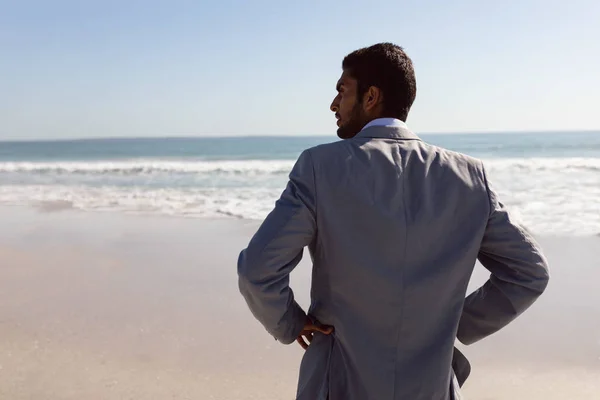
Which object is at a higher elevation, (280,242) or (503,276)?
(280,242)

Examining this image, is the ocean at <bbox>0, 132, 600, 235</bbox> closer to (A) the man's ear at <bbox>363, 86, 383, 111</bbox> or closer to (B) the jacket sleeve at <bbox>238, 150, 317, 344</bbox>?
(A) the man's ear at <bbox>363, 86, 383, 111</bbox>

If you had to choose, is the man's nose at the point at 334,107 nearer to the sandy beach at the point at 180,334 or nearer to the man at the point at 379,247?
the man at the point at 379,247

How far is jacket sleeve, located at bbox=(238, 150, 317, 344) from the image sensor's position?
4.33 feet

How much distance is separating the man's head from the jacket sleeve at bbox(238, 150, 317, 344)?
22cm

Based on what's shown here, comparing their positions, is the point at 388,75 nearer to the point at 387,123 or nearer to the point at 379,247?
the point at 387,123

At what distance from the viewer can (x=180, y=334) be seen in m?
4.25

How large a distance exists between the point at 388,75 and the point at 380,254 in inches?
16.9

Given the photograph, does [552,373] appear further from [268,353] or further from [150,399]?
[150,399]

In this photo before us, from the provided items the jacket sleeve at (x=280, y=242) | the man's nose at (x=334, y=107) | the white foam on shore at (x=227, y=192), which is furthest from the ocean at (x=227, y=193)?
the jacket sleeve at (x=280, y=242)

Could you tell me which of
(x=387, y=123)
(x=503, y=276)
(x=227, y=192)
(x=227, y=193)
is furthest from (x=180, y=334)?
(x=227, y=192)

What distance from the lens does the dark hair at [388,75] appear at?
142 cm

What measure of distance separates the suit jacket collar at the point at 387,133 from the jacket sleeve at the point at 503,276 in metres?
0.24

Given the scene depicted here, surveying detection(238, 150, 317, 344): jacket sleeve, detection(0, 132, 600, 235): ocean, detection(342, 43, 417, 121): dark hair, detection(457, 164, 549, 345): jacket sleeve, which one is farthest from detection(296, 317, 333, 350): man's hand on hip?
detection(0, 132, 600, 235): ocean

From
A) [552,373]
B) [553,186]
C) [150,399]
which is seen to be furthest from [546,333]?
[553,186]
